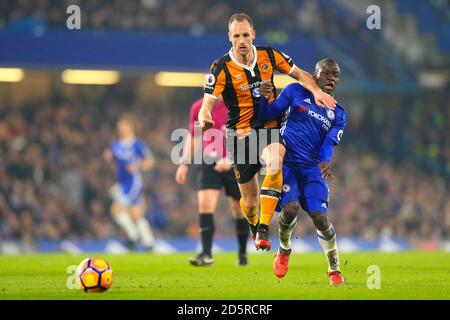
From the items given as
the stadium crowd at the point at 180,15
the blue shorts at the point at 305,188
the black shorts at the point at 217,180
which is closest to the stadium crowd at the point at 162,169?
the stadium crowd at the point at 180,15

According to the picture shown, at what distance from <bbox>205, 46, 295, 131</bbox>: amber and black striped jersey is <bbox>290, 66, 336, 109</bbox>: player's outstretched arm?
0.29 metres

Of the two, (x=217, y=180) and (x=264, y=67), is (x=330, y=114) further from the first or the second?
(x=217, y=180)

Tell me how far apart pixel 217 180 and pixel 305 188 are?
3.35m

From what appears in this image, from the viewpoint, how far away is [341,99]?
27672mm

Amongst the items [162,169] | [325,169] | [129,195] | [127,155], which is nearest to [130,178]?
[129,195]

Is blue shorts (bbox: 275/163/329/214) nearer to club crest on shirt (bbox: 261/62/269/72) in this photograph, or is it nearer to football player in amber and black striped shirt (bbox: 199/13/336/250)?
football player in amber and black striped shirt (bbox: 199/13/336/250)

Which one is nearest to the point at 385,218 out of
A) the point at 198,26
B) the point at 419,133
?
the point at 419,133

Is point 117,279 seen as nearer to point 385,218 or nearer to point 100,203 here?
point 100,203

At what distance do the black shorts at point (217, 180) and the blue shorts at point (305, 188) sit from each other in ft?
9.97

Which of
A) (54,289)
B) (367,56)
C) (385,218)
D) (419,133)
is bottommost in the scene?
(54,289)

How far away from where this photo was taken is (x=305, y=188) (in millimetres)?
9578

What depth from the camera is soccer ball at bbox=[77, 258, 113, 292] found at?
884 centimetres

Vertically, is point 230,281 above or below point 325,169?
below

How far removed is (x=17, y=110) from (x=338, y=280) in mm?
16368
